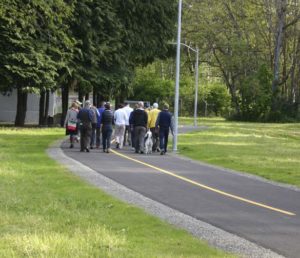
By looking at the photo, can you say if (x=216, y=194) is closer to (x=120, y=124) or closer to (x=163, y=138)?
(x=163, y=138)

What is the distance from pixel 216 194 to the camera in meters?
14.0

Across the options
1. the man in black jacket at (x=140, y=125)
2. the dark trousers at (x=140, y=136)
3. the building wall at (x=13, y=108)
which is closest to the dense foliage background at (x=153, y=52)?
A: the man in black jacket at (x=140, y=125)

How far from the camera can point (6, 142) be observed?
26875 mm

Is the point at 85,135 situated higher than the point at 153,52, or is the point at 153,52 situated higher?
the point at 153,52

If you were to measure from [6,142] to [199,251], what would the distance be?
19.8 metres

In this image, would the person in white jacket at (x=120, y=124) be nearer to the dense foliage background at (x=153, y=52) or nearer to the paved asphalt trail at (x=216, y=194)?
the dense foliage background at (x=153, y=52)

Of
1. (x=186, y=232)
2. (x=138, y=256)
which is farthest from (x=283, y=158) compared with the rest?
(x=138, y=256)

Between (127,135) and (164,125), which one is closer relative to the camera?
(164,125)

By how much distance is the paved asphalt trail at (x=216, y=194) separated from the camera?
984 centimetres

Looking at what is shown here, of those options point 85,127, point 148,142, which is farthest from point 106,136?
point 148,142

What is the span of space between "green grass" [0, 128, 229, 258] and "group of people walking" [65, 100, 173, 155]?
9214 mm

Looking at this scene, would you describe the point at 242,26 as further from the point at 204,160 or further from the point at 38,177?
the point at 38,177

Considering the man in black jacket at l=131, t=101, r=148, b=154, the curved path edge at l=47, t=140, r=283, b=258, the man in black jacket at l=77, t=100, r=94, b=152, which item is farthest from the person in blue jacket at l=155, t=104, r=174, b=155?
the curved path edge at l=47, t=140, r=283, b=258

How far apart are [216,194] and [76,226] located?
5.21 m
